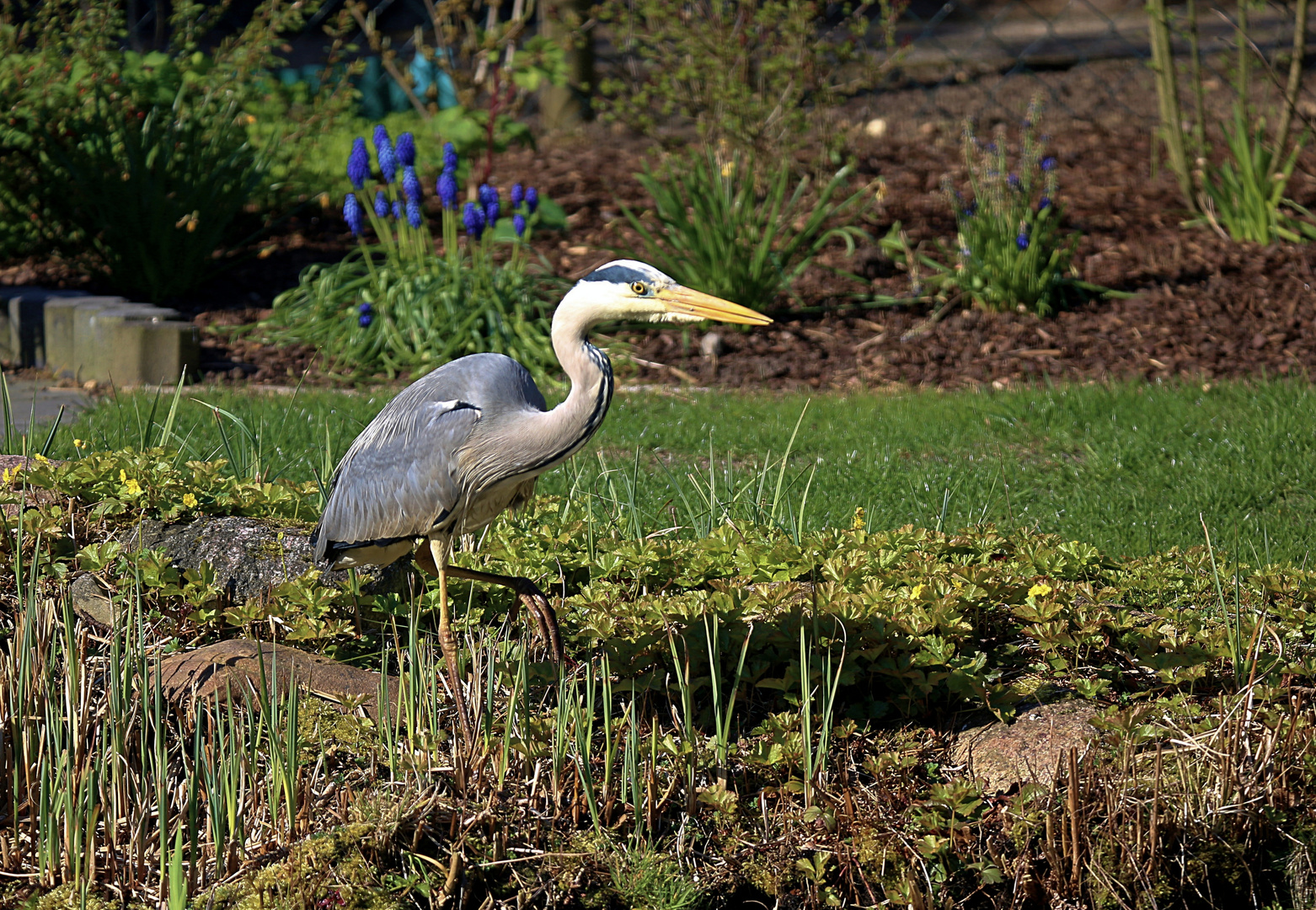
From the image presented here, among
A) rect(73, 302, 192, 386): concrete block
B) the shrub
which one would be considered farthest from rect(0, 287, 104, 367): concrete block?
the shrub

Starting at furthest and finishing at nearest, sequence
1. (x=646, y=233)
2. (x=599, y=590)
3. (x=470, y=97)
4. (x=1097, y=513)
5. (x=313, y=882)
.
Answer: (x=470, y=97), (x=646, y=233), (x=1097, y=513), (x=599, y=590), (x=313, y=882)

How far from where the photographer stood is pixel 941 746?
124 inches

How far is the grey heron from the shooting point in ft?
9.61

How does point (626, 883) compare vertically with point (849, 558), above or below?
below

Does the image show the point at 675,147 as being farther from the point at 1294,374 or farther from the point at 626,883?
the point at 626,883

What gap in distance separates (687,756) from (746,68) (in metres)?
6.29

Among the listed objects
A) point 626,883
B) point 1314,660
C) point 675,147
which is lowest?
point 626,883

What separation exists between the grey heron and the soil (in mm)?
3041

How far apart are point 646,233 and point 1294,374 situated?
10.8 feet

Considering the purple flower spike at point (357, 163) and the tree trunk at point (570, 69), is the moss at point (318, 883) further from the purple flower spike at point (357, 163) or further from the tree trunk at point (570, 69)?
the tree trunk at point (570, 69)

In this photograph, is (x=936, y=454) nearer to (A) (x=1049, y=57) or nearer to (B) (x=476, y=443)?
(B) (x=476, y=443)

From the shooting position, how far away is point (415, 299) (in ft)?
22.6

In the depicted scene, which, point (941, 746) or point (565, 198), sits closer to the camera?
point (941, 746)

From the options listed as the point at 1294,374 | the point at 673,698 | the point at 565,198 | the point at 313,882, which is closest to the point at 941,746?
the point at 673,698
